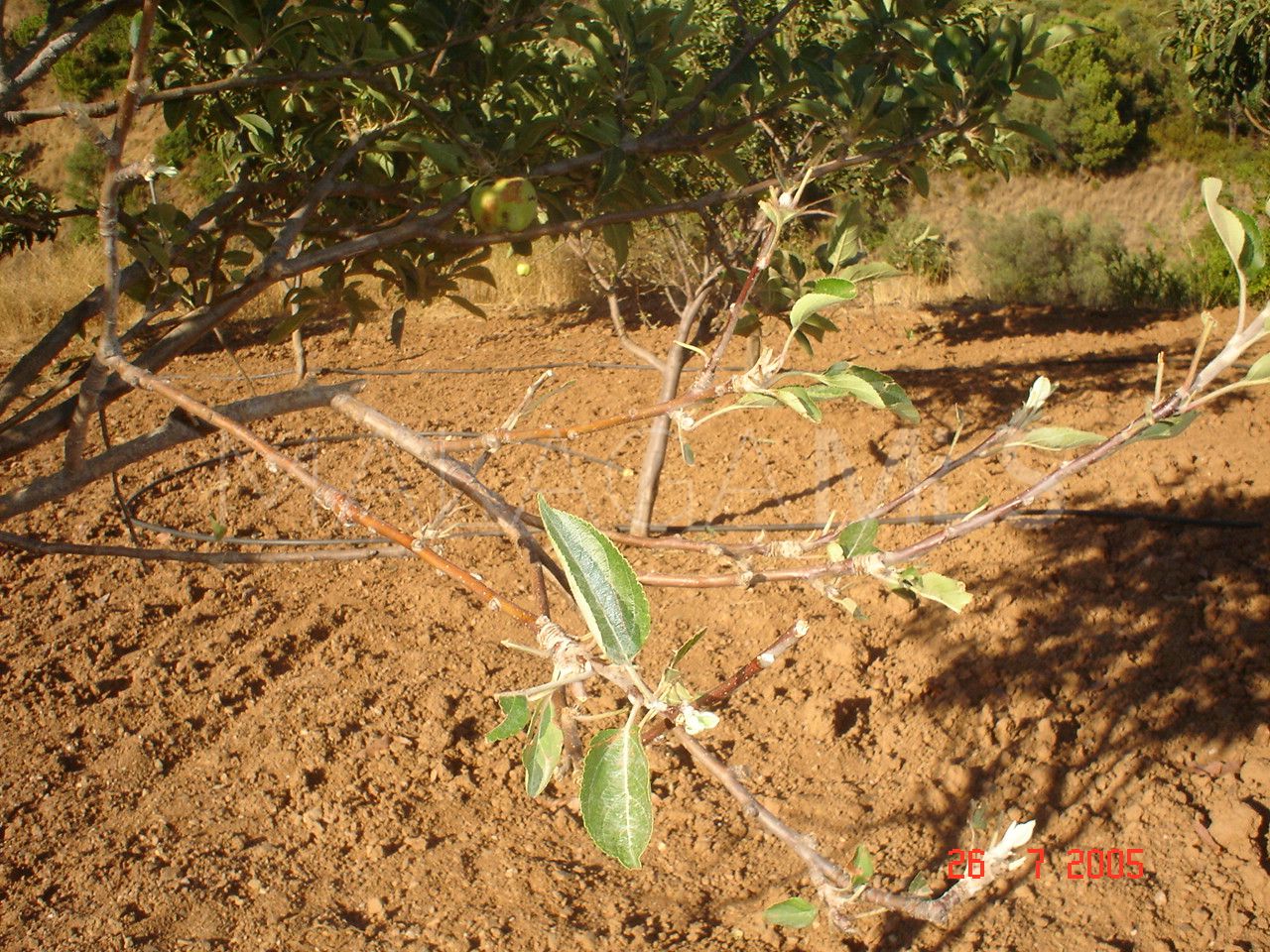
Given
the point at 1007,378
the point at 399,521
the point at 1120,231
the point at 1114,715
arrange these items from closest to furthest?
the point at 1114,715 < the point at 399,521 < the point at 1007,378 < the point at 1120,231

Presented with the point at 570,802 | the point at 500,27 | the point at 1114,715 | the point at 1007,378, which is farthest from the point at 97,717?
the point at 1007,378

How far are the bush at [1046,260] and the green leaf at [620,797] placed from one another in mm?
7430

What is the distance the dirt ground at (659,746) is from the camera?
1870 mm

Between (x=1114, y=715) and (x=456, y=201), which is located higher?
(x=456, y=201)

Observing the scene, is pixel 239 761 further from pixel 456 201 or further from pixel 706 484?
pixel 706 484

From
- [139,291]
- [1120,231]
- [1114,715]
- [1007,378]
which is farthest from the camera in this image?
[1120,231]

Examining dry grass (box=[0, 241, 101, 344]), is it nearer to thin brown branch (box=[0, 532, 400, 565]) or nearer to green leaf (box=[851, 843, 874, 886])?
thin brown branch (box=[0, 532, 400, 565])

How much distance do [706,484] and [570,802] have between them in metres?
1.80

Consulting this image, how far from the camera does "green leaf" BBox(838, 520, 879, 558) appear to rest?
0.68m

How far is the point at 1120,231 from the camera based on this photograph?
8.26 metres

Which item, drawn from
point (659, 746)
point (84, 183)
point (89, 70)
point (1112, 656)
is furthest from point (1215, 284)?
point (89, 70)

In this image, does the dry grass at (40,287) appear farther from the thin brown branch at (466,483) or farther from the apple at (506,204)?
the thin brown branch at (466,483)

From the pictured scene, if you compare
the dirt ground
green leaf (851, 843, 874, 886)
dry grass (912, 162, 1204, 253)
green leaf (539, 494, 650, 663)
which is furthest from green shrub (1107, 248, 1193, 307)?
green leaf (539, 494, 650, 663)
